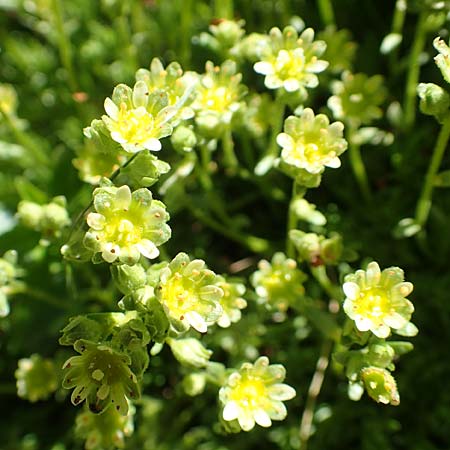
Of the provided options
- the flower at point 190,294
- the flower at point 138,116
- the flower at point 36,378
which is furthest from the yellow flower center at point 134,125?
the flower at point 36,378

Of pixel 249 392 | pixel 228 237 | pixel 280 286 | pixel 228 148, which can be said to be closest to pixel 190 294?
pixel 249 392

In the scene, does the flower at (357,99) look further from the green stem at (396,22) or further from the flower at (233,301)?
the flower at (233,301)

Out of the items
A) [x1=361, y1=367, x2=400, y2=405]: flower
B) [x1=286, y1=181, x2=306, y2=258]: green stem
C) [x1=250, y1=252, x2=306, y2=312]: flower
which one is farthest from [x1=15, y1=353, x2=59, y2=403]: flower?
[x1=361, y1=367, x2=400, y2=405]: flower

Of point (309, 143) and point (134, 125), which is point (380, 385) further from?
point (134, 125)

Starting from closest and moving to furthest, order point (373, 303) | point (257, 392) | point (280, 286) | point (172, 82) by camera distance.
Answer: point (373, 303) < point (257, 392) < point (172, 82) < point (280, 286)

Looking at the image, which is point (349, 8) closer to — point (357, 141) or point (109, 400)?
point (357, 141)

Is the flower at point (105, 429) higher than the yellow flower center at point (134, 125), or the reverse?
the yellow flower center at point (134, 125)
